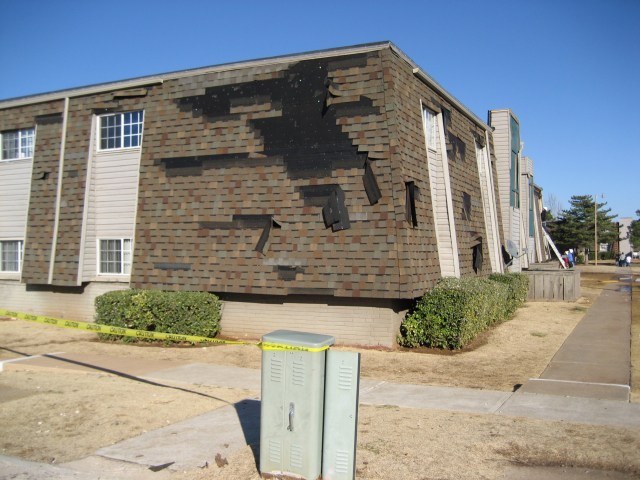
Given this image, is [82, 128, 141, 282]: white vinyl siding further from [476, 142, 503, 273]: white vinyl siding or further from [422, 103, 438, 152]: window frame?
[476, 142, 503, 273]: white vinyl siding

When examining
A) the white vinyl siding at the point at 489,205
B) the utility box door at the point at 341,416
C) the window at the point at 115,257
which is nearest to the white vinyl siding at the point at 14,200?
the window at the point at 115,257

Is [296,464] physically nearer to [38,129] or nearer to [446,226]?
[446,226]

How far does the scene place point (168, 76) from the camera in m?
15.2

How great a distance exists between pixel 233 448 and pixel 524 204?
25722mm

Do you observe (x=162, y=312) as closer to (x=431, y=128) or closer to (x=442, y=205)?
(x=442, y=205)

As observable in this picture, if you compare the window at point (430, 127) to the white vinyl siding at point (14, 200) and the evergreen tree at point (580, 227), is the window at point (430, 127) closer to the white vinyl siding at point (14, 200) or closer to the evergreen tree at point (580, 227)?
the white vinyl siding at point (14, 200)

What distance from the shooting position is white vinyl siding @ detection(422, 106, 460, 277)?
51.6 ft

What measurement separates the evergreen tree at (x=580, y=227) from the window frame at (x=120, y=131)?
6366 cm

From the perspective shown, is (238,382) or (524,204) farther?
(524,204)

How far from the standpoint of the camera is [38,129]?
17.0 meters

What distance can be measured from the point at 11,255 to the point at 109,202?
153 inches

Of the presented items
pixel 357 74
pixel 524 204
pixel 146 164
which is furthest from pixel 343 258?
pixel 524 204

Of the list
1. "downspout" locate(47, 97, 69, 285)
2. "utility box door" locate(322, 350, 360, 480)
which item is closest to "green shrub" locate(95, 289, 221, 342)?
"downspout" locate(47, 97, 69, 285)

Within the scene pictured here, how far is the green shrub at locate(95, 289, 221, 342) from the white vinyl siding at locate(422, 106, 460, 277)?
5.91 meters
